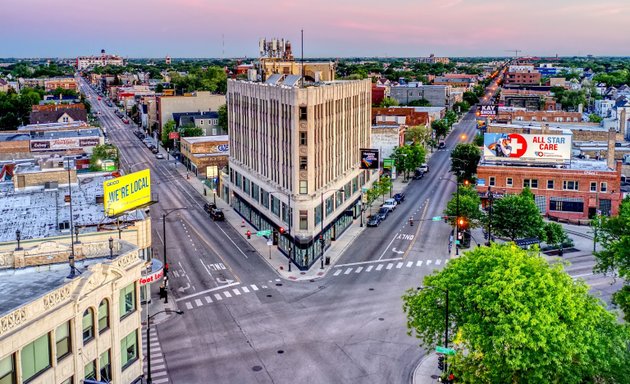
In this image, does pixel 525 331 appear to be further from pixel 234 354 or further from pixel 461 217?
pixel 461 217

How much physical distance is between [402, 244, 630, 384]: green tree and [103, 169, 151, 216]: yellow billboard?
2996 cm

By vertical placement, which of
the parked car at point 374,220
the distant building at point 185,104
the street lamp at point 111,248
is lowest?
the parked car at point 374,220

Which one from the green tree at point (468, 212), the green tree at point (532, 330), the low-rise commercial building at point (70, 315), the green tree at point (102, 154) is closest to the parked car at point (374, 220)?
the green tree at point (468, 212)

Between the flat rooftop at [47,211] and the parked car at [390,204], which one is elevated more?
the flat rooftop at [47,211]

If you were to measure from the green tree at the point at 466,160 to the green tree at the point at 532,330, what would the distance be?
7338cm

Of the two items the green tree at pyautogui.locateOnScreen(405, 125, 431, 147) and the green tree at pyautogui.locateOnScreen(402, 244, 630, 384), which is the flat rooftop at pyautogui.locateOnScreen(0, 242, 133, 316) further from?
the green tree at pyautogui.locateOnScreen(405, 125, 431, 147)

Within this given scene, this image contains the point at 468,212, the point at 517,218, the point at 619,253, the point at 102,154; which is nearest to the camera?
the point at 619,253

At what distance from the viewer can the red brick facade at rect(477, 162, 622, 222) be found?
85.6 meters

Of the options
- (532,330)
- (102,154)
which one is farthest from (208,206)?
(532,330)

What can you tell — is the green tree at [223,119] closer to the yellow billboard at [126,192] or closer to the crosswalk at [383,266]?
the crosswalk at [383,266]

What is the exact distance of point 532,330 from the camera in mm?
31281

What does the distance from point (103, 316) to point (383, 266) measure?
3885cm

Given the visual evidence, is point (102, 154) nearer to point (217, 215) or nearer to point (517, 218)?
point (217, 215)

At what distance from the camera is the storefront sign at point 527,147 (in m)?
89.4
